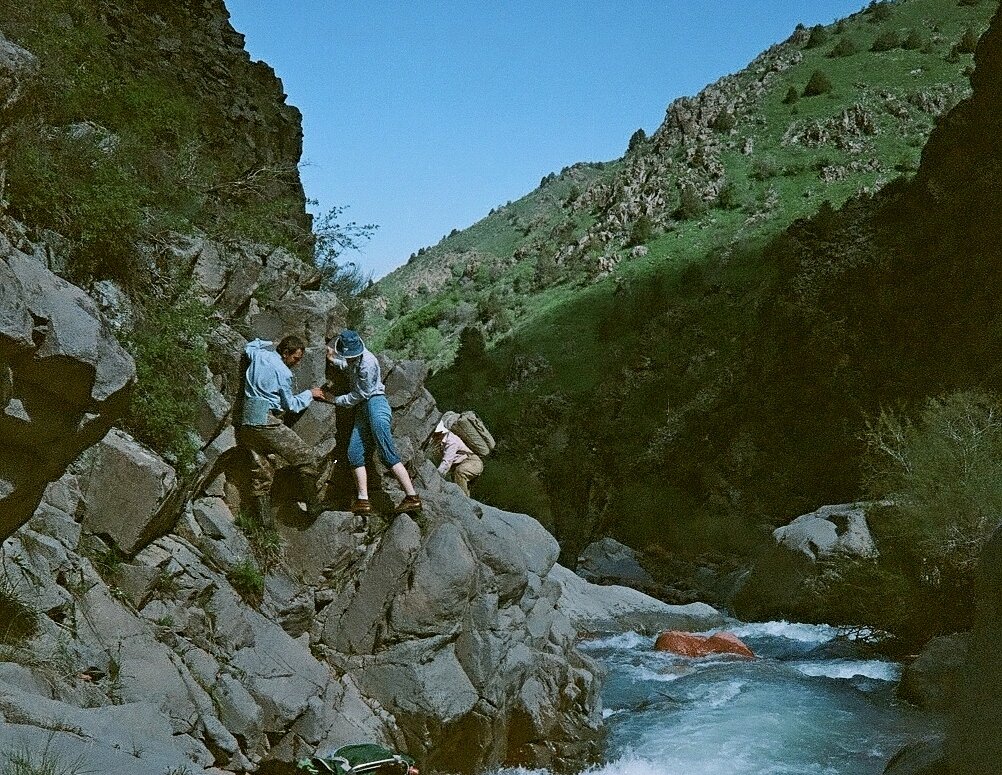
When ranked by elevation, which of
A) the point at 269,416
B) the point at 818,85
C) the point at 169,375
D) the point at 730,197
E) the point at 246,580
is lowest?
the point at 246,580

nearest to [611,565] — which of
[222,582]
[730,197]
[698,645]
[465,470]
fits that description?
[698,645]

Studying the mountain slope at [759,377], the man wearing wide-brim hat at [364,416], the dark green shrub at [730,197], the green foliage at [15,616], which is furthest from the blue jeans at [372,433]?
the dark green shrub at [730,197]

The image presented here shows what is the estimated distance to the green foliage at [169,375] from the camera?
31.1ft

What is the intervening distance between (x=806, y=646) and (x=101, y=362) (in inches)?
762

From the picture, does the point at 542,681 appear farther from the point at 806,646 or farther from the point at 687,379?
the point at 687,379

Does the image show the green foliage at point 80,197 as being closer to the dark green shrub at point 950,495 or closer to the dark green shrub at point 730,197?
the dark green shrub at point 950,495

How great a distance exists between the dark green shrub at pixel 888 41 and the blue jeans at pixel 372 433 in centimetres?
7456

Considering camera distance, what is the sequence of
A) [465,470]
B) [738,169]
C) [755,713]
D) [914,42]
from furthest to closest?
[914,42] < [738,169] < [755,713] < [465,470]

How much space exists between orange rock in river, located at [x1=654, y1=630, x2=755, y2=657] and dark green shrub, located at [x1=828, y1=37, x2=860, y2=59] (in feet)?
222

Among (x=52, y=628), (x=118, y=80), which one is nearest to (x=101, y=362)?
(x=52, y=628)

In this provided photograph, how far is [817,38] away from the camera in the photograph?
263 ft

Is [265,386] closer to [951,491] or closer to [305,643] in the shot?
Result: [305,643]

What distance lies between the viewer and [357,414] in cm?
1125

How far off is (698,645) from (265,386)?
14.1 metres
